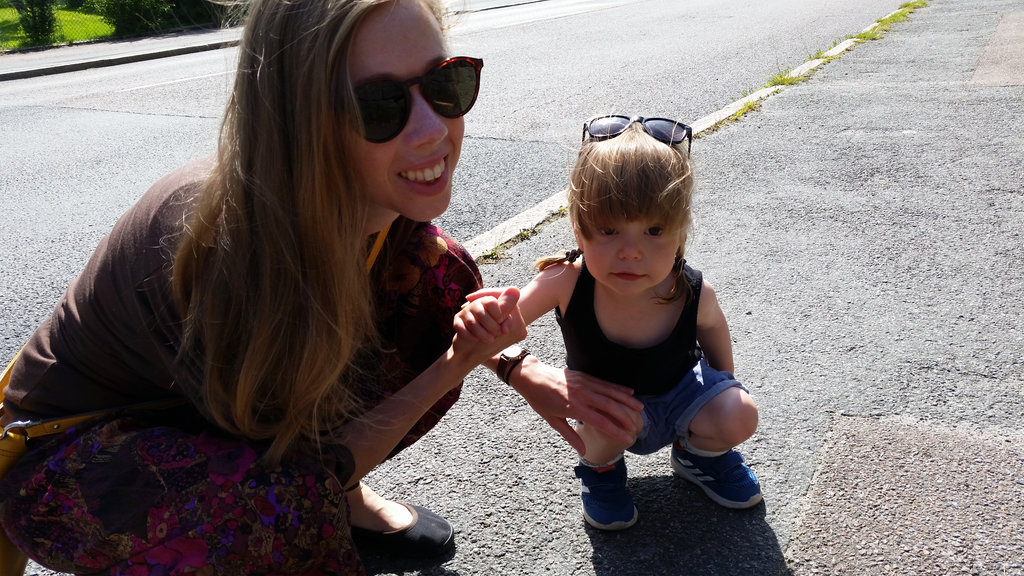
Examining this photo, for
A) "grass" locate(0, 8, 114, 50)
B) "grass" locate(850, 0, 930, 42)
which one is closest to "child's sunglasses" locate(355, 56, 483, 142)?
"grass" locate(850, 0, 930, 42)

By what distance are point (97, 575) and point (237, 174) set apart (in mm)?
845

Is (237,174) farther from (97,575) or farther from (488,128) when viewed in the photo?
(488,128)

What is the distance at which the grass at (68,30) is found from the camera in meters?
16.8

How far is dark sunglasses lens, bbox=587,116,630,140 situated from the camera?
2186mm

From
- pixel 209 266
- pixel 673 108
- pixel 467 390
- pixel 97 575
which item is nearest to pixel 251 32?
pixel 209 266

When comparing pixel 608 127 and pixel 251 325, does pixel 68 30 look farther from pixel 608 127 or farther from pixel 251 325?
pixel 251 325

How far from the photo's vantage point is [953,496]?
6.97ft

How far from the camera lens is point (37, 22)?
16.7m

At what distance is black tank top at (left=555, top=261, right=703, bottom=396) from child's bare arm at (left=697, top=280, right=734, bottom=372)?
0.04 m

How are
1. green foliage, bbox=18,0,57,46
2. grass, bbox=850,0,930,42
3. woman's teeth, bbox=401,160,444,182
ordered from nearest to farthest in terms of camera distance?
1. woman's teeth, bbox=401,160,444,182
2. grass, bbox=850,0,930,42
3. green foliage, bbox=18,0,57,46

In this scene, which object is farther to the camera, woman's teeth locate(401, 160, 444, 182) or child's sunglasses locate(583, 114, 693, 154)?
child's sunglasses locate(583, 114, 693, 154)

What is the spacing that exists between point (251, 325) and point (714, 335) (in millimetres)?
1232

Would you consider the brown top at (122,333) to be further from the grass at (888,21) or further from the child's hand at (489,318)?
the grass at (888,21)

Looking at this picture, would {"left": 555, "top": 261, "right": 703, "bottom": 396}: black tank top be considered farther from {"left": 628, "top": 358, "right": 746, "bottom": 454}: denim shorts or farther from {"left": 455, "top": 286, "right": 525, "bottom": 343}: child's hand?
{"left": 455, "top": 286, "right": 525, "bottom": 343}: child's hand
